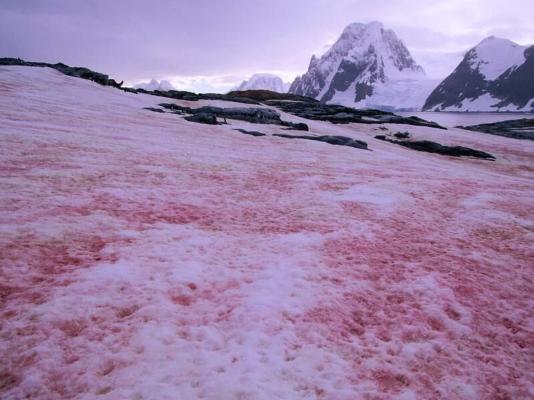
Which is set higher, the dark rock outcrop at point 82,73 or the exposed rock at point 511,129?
the dark rock outcrop at point 82,73

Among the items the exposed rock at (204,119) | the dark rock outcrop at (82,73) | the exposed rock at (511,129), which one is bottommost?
the exposed rock at (204,119)

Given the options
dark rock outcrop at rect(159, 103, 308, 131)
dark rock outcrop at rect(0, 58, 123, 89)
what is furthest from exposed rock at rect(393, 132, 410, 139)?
dark rock outcrop at rect(0, 58, 123, 89)

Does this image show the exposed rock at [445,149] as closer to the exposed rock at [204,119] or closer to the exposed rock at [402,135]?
the exposed rock at [402,135]

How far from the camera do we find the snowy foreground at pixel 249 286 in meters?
4.27

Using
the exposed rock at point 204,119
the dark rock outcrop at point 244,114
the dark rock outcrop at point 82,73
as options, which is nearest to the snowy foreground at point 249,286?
the exposed rock at point 204,119

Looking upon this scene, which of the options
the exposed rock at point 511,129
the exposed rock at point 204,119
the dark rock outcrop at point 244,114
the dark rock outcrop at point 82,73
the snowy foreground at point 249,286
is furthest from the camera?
the exposed rock at point 511,129

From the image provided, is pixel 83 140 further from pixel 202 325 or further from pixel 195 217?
pixel 202 325

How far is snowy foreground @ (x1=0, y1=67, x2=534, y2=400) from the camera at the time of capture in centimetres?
427

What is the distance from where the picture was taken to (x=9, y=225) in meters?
7.30

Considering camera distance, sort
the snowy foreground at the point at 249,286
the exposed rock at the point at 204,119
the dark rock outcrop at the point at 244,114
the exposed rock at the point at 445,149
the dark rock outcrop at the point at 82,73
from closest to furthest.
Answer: the snowy foreground at the point at 249,286 → the exposed rock at the point at 204,119 → the exposed rock at the point at 445,149 → the dark rock outcrop at the point at 244,114 → the dark rock outcrop at the point at 82,73

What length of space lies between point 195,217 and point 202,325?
4513mm

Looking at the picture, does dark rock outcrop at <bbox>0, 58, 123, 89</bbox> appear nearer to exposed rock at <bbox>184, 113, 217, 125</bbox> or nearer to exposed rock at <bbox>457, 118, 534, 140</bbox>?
exposed rock at <bbox>184, 113, 217, 125</bbox>

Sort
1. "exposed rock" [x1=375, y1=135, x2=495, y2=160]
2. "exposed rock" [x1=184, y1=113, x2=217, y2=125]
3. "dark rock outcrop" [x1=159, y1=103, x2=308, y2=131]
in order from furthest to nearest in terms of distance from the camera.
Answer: "dark rock outcrop" [x1=159, y1=103, x2=308, y2=131], "exposed rock" [x1=375, y1=135, x2=495, y2=160], "exposed rock" [x1=184, y1=113, x2=217, y2=125]

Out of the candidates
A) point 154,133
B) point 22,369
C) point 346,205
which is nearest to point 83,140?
point 154,133
